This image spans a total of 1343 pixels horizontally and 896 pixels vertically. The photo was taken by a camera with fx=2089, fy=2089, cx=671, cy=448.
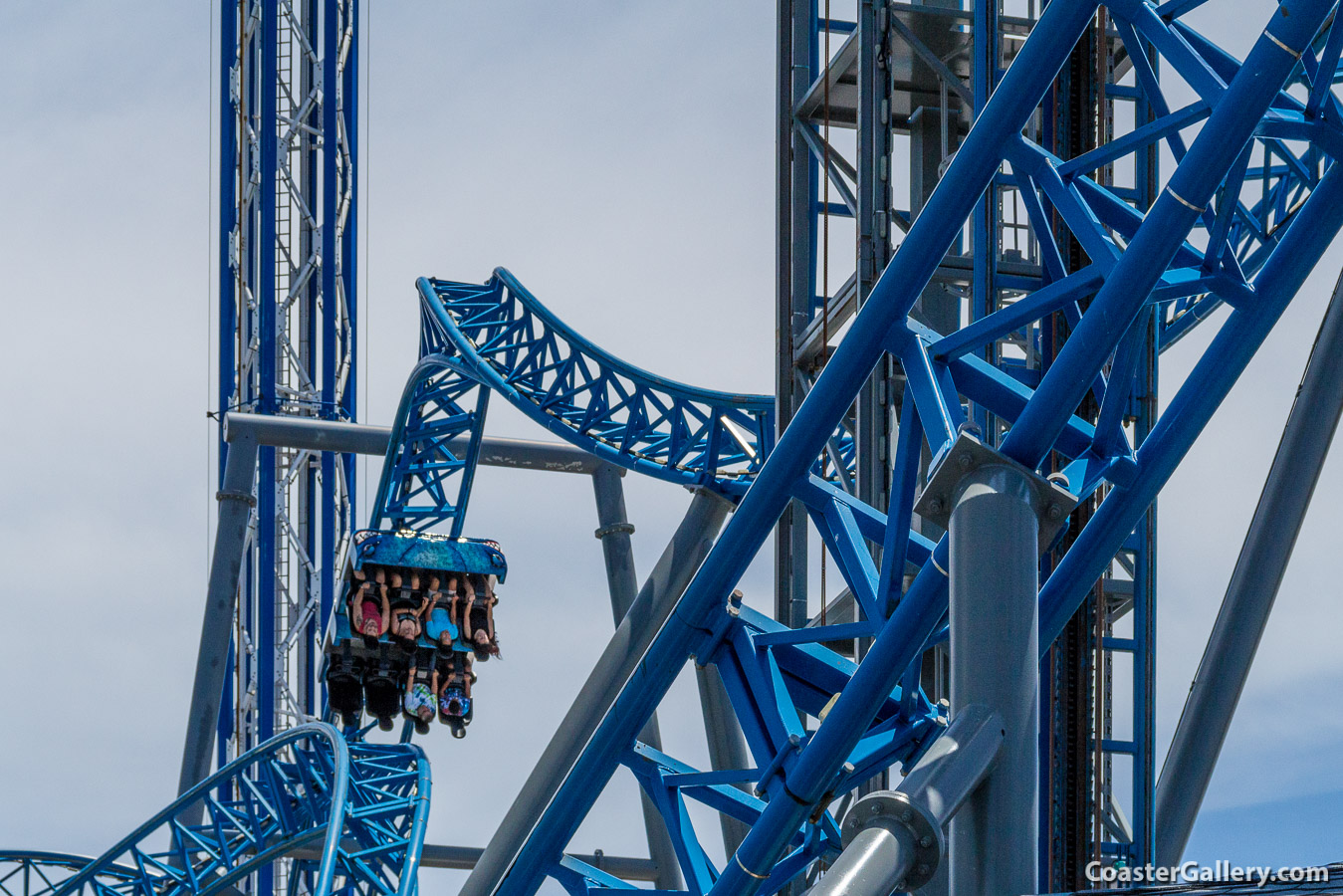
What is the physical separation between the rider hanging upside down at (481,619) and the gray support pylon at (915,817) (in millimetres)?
11405

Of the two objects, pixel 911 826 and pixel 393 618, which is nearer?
pixel 911 826

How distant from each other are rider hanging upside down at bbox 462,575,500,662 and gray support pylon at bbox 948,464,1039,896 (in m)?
11.3

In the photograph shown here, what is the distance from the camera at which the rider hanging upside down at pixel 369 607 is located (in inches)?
642

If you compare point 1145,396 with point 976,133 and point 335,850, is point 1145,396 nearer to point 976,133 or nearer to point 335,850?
point 976,133

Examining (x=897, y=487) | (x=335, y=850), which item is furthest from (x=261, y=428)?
(x=897, y=487)

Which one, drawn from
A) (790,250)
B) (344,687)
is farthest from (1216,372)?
(344,687)

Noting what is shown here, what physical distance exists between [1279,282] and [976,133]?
1047 millimetres

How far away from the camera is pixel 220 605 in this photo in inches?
689

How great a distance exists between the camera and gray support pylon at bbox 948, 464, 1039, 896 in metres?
5.49

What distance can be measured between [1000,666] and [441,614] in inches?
449

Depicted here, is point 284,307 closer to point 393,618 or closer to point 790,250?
point 393,618

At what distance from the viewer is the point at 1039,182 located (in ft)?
20.3

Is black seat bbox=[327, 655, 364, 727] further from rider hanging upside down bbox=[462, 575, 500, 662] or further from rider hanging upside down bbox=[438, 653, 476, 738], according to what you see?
rider hanging upside down bbox=[462, 575, 500, 662]

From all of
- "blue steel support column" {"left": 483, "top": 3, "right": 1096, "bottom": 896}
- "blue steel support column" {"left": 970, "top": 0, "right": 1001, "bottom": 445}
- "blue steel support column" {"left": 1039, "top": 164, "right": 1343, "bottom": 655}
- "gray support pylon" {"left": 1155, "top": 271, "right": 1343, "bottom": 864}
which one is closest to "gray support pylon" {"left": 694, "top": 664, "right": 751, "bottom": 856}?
"gray support pylon" {"left": 1155, "top": 271, "right": 1343, "bottom": 864}
